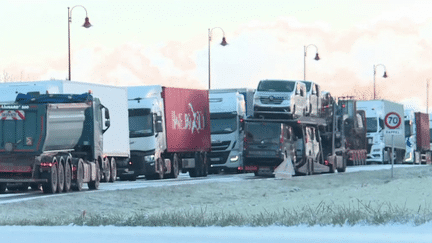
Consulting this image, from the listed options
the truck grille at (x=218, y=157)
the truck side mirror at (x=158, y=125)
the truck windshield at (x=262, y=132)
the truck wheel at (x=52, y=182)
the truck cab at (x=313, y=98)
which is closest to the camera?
the truck wheel at (x=52, y=182)

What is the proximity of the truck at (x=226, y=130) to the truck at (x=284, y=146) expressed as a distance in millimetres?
2925

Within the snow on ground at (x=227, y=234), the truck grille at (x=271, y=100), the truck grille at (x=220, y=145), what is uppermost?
the truck grille at (x=271, y=100)

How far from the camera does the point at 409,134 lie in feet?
243

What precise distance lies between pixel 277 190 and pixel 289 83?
712 centimetres

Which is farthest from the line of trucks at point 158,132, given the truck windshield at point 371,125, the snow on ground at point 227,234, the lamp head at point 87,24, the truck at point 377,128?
the snow on ground at point 227,234

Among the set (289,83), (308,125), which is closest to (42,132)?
(289,83)

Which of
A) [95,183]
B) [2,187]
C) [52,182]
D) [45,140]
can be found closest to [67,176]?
[52,182]

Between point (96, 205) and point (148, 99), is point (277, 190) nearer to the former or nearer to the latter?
point (148, 99)

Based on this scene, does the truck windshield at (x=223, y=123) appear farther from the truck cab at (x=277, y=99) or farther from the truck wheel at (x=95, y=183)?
the truck wheel at (x=95, y=183)

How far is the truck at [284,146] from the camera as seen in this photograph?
42.0 m

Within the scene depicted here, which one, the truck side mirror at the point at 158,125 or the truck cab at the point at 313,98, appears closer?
the truck side mirror at the point at 158,125

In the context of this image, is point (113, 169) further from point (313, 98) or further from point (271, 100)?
point (313, 98)

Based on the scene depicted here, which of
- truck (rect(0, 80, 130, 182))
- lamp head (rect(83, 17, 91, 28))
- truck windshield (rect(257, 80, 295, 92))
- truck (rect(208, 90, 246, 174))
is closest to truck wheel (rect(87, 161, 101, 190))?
truck (rect(0, 80, 130, 182))

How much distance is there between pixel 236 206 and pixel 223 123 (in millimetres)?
21174
